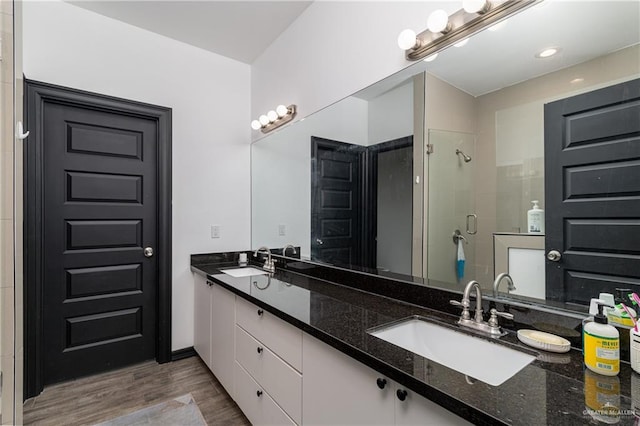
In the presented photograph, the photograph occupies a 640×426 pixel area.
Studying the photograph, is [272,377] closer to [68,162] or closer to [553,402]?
[553,402]

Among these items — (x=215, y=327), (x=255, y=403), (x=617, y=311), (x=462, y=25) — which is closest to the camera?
(x=617, y=311)

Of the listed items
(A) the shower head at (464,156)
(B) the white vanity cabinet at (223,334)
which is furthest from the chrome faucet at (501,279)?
(B) the white vanity cabinet at (223,334)

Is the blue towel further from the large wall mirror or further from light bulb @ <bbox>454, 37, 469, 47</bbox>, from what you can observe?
light bulb @ <bbox>454, 37, 469, 47</bbox>

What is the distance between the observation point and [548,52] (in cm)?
107

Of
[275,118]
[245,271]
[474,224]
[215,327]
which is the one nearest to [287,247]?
[245,271]

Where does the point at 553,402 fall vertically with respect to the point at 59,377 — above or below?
above

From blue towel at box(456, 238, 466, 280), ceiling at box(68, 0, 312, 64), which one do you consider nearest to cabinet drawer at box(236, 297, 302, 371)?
blue towel at box(456, 238, 466, 280)

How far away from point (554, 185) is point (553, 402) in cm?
70

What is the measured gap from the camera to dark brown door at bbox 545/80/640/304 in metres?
0.90

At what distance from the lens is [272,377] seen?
57.5 inches

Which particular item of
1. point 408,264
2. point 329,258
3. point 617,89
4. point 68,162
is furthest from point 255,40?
point 617,89

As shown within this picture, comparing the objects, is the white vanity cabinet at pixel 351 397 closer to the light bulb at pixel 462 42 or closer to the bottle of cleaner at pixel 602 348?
the bottle of cleaner at pixel 602 348

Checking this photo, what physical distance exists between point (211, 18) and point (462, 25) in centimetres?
187

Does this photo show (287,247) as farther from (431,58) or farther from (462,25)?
(462,25)
